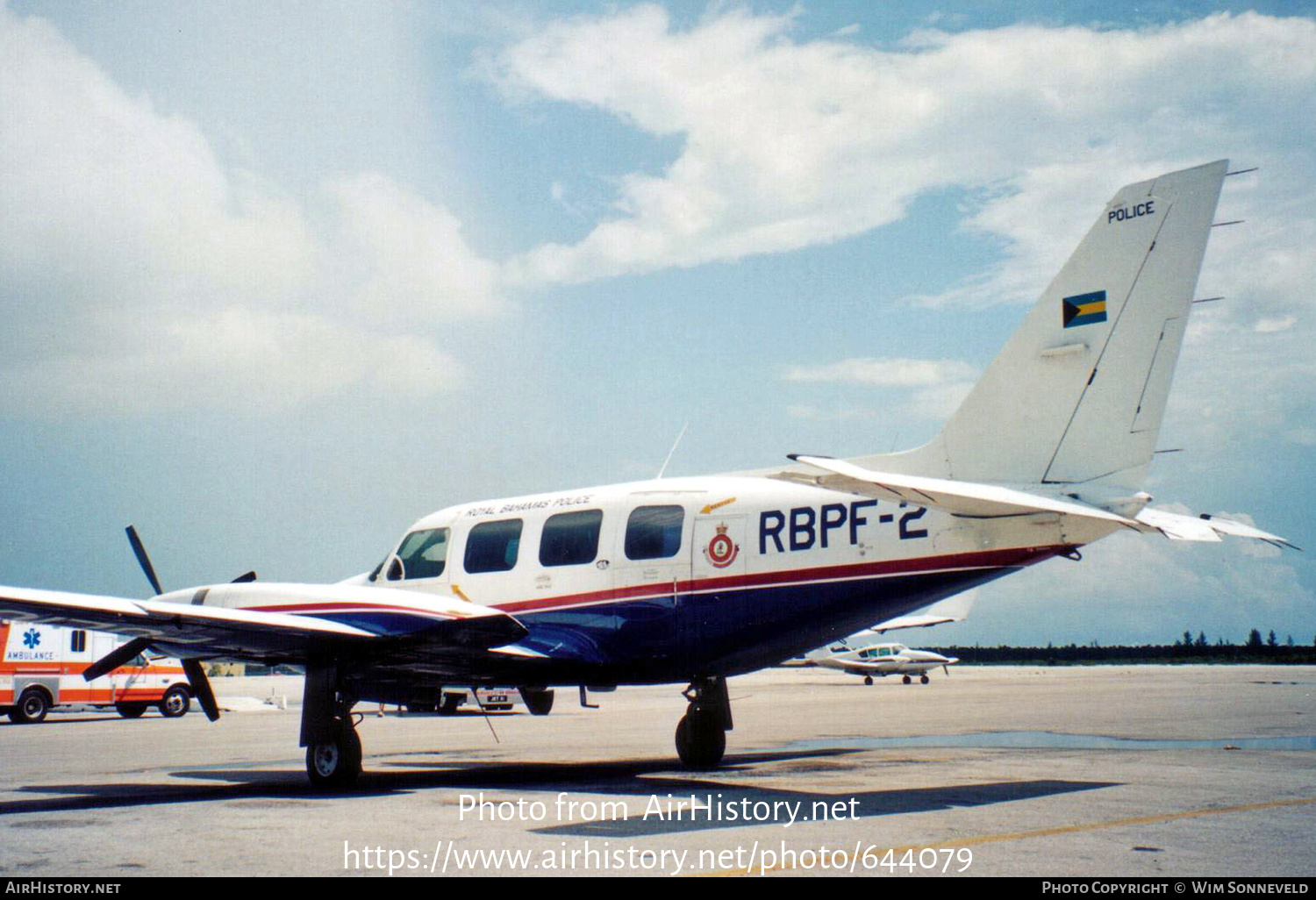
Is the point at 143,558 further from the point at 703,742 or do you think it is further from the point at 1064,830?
the point at 1064,830

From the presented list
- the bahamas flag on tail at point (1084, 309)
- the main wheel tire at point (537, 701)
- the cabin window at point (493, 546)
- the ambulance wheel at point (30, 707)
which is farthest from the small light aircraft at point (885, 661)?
the bahamas flag on tail at point (1084, 309)

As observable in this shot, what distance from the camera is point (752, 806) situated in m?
10.0

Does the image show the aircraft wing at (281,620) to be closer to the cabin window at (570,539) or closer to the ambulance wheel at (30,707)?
the cabin window at (570,539)

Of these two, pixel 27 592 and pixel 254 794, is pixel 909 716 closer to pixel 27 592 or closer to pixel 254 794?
pixel 254 794

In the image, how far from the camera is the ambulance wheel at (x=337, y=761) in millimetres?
12391

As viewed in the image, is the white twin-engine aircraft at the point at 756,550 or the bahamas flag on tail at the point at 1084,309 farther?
the bahamas flag on tail at the point at 1084,309

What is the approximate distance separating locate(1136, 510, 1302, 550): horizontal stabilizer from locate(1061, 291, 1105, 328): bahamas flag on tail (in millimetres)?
2010

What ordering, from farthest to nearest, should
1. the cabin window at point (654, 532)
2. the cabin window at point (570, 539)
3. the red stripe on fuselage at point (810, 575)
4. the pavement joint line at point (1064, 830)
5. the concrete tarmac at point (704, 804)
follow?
1. the cabin window at point (570, 539)
2. the cabin window at point (654, 532)
3. the red stripe on fuselage at point (810, 575)
4. the concrete tarmac at point (704, 804)
5. the pavement joint line at point (1064, 830)

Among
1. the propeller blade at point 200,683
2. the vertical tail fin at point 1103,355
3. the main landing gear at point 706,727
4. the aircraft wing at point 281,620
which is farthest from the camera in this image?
the main landing gear at point 706,727

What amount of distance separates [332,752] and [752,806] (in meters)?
5.32

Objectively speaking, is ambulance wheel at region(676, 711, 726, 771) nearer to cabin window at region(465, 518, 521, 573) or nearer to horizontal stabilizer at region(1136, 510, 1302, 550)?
cabin window at region(465, 518, 521, 573)

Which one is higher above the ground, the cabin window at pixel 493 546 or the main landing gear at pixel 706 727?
the cabin window at pixel 493 546

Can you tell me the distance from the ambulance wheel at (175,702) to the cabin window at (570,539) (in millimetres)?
24676

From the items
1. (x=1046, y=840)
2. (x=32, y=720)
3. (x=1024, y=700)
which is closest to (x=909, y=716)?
(x=1024, y=700)
